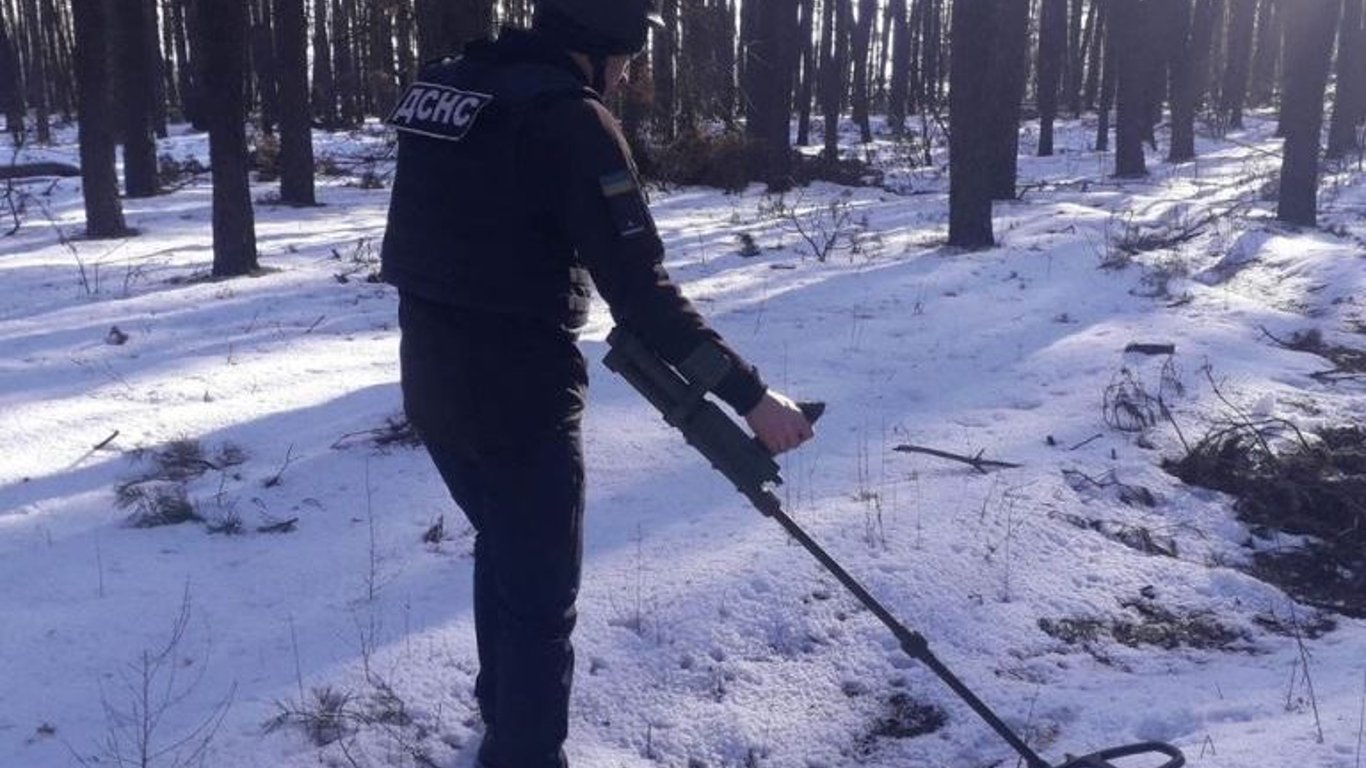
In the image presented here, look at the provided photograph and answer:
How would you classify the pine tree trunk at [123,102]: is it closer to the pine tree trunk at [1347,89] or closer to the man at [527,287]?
the man at [527,287]

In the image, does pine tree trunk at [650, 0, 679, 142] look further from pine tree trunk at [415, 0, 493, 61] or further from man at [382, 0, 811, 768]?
man at [382, 0, 811, 768]

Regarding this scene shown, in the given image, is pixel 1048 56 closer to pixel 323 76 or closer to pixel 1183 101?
pixel 1183 101

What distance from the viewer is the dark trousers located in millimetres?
3051

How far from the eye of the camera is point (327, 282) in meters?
10.5

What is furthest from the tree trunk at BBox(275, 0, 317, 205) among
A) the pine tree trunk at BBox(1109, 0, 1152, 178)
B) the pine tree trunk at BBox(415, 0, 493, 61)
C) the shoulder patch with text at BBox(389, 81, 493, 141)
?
the shoulder patch with text at BBox(389, 81, 493, 141)

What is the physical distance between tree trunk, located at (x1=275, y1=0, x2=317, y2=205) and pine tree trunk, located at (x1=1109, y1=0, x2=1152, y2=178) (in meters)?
12.0

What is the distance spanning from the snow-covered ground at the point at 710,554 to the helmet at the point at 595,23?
6.67 feet

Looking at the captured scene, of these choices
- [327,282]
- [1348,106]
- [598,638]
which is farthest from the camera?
[1348,106]

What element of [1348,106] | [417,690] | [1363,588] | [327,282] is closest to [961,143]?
[327,282]

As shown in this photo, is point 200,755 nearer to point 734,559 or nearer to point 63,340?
point 734,559

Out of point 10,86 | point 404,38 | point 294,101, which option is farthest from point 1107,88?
point 10,86

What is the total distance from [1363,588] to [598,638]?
2949 mm

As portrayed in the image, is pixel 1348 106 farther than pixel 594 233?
Yes

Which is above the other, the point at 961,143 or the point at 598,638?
the point at 961,143
